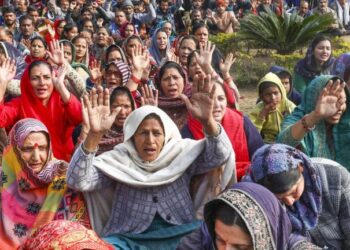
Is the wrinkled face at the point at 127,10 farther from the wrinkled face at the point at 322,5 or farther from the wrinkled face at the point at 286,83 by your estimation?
the wrinkled face at the point at 286,83

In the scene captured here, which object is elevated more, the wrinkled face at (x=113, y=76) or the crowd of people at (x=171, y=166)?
the wrinkled face at (x=113, y=76)

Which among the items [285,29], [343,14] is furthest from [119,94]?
[343,14]

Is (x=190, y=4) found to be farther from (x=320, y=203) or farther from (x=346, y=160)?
(x=320, y=203)

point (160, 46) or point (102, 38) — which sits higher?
point (102, 38)

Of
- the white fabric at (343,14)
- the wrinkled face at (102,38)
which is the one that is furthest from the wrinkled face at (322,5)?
the wrinkled face at (102,38)

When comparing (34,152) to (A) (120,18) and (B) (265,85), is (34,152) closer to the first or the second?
(B) (265,85)

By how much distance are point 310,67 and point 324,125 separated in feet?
8.73

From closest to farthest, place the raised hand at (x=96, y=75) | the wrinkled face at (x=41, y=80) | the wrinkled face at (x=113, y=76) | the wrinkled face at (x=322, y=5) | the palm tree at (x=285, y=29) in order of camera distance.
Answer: the wrinkled face at (x=41, y=80), the wrinkled face at (x=113, y=76), the raised hand at (x=96, y=75), the palm tree at (x=285, y=29), the wrinkled face at (x=322, y=5)

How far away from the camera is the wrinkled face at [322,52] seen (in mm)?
6129

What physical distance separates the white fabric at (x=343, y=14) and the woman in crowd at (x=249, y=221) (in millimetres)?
12513

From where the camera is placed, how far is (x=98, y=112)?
3186 millimetres

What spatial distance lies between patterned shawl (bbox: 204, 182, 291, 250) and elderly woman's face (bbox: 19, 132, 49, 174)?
5.07 ft

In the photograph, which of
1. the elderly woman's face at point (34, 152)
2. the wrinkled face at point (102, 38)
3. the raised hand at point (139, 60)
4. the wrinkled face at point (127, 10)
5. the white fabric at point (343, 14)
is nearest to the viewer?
the elderly woman's face at point (34, 152)

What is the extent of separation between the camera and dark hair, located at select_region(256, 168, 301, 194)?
251 centimetres
